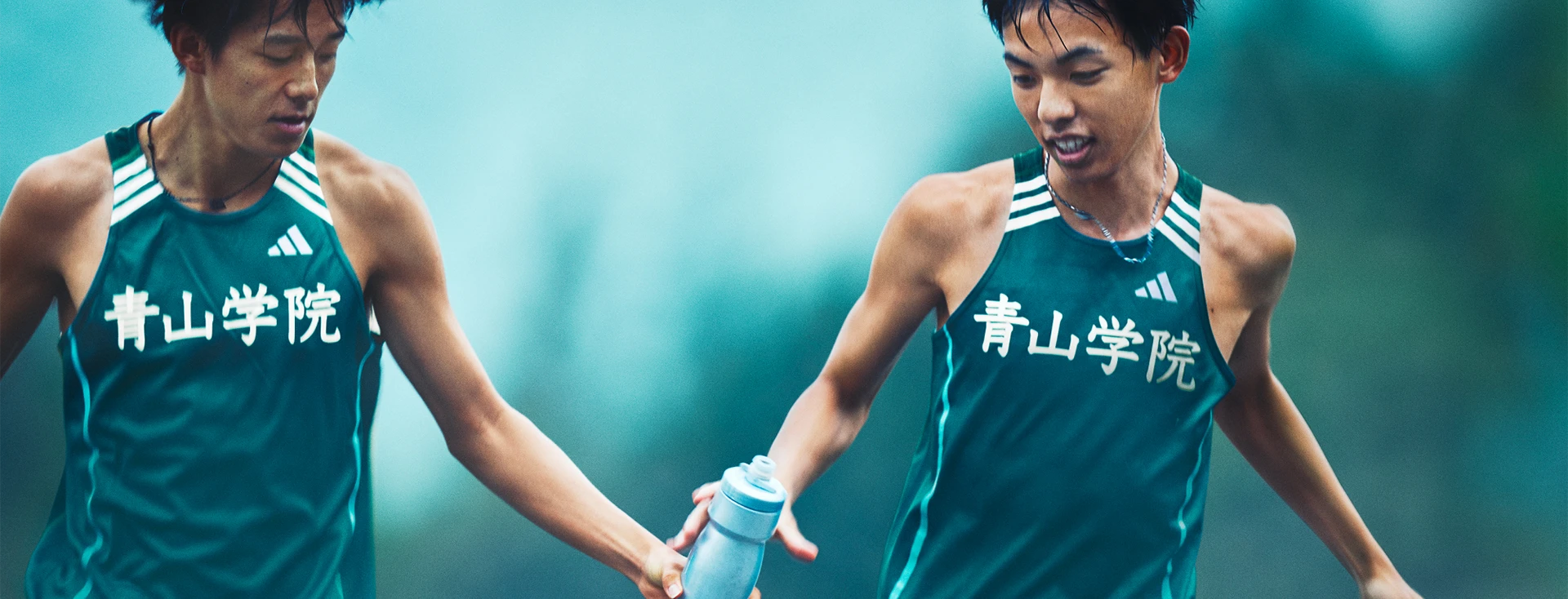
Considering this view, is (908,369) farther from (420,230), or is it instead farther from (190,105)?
(190,105)

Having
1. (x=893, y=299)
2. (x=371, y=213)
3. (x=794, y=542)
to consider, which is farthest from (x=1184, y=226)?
(x=371, y=213)

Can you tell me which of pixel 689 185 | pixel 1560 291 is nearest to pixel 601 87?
pixel 689 185

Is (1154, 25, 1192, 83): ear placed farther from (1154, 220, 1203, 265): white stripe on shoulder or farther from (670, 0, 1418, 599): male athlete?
(1154, 220, 1203, 265): white stripe on shoulder

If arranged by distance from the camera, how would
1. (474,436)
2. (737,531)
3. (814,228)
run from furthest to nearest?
1. (814,228)
2. (474,436)
3. (737,531)

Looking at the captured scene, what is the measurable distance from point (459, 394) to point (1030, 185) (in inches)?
36.1

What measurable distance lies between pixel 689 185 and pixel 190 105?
0.90 meters

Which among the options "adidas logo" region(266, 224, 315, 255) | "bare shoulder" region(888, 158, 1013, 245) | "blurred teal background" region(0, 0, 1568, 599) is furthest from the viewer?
"blurred teal background" region(0, 0, 1568, 599)

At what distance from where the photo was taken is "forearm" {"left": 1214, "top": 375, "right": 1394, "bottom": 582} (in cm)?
243

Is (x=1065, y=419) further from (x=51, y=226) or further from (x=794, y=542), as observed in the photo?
(x=51, y=226)

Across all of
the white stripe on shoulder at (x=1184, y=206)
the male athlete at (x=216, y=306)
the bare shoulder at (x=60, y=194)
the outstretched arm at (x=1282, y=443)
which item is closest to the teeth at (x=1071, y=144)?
the white stripe on shoulder at (x=1184, y=206)

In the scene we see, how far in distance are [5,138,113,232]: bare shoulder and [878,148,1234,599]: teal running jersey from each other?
→ 120cm

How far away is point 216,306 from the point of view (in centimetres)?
209

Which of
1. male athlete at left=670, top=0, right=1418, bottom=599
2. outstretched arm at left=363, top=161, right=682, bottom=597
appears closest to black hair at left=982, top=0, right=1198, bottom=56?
male athlete at left=670, top=0, right=1418, bottom=599

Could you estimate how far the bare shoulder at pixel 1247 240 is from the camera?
2273 mm
